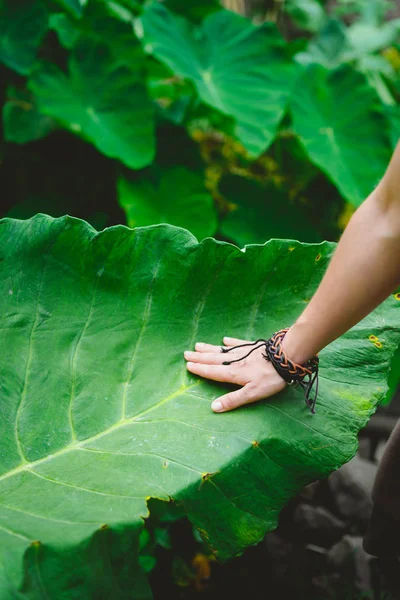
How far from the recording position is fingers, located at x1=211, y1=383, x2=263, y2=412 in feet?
2.91

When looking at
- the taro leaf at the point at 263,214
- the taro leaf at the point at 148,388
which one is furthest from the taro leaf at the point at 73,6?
the taro leaf at the point at 148,388

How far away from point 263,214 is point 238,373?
143 centimetres

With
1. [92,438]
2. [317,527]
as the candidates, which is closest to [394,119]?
[317,527]

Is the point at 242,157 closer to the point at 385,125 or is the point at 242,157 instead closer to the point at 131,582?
the point at 385,125

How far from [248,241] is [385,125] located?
0.74m

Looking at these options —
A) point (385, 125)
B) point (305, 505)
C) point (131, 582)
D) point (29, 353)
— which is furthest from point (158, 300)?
point (385, 125)

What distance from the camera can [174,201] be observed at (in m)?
2.07

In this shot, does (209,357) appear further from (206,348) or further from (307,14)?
(307,14)

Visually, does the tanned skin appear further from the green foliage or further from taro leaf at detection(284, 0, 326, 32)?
taro leaf at detection(284, 0, 326, 32)

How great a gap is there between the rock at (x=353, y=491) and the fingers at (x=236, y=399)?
3.46ft

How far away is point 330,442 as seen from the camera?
896mm

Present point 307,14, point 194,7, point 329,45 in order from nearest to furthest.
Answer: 1. point 194,7
2. point 329,45
3. point 307,14

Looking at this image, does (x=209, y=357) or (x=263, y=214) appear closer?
(x=209, y=357)

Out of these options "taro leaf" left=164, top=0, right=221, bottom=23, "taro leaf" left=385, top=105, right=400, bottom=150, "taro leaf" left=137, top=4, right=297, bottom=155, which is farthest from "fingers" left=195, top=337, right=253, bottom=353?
"taro leaf" left=164, top=0, right=221, bottom=23
